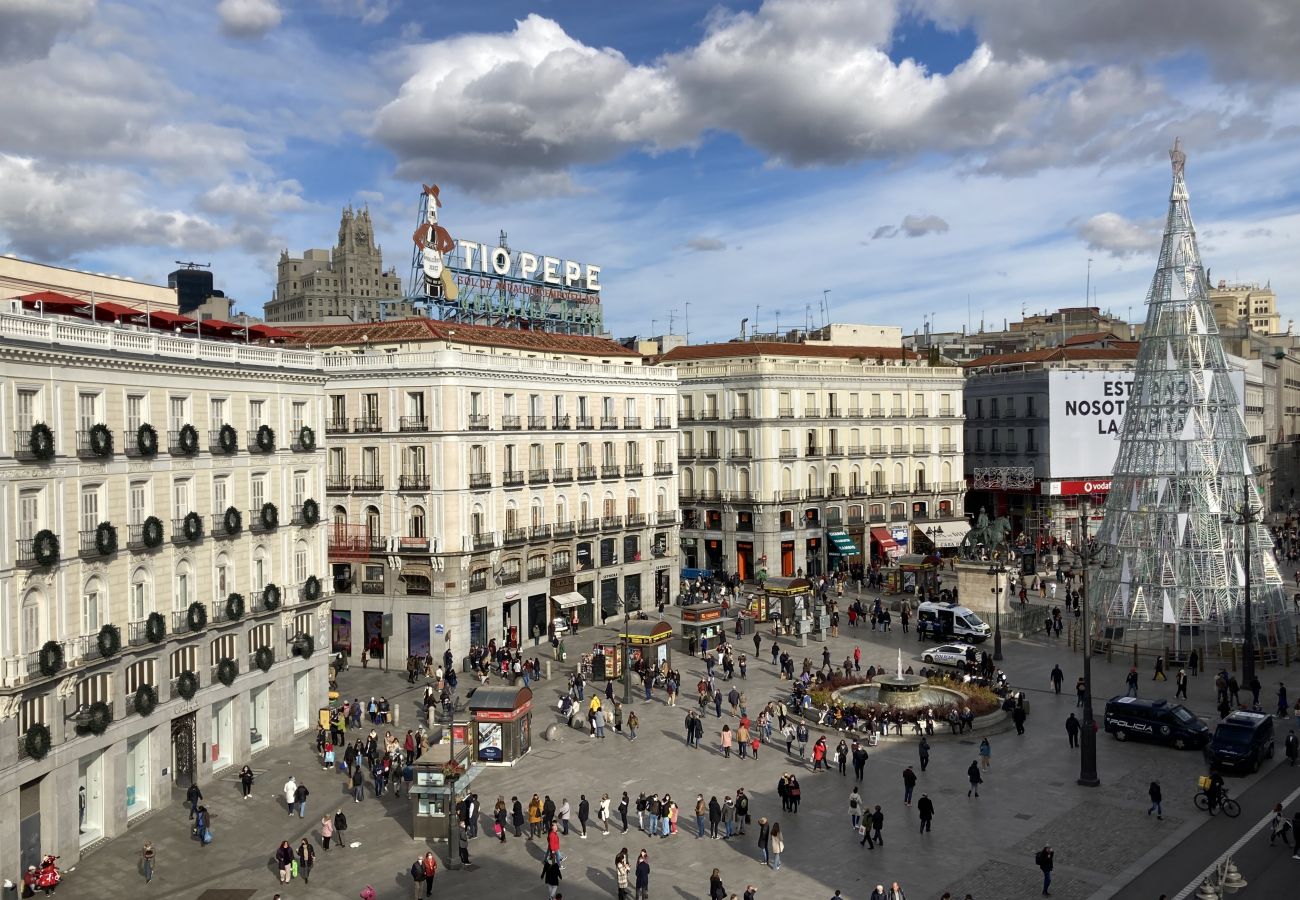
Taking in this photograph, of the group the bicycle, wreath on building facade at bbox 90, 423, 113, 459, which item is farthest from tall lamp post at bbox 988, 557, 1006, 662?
wreath on building facade at bbox 90, 423, 113, 459

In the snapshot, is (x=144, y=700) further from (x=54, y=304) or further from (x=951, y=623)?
(x=951, y=623)

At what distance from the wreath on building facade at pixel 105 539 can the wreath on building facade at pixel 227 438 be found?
22.6 feet

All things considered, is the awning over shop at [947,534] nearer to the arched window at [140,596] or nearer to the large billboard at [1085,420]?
the large billboard at [1085,420]

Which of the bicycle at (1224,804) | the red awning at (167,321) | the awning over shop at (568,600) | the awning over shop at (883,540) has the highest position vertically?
the red awning at (167,321)

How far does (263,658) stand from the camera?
138 feet

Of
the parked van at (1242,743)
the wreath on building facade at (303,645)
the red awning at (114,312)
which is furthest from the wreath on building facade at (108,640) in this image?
the parked van at (1242,743)

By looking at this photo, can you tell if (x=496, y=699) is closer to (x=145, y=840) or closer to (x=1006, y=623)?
(x=145, y=840)

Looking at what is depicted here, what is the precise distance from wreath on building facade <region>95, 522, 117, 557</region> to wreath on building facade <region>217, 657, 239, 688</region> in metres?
7.14

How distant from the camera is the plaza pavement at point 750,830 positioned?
29.3 metres

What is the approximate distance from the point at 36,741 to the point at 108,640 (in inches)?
157

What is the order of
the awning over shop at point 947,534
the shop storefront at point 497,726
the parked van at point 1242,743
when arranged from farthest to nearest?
1. the awning over shop at point 947,534
2. the shop storefront at point 497,726
3. the parked van at point 1242,743

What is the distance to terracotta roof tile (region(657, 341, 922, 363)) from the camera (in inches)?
3401

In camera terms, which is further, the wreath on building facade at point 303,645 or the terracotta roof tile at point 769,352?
the terracotta roof tile at point 769,352

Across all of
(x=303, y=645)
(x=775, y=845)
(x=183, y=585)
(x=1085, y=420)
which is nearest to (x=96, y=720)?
(x=183, y=585)
